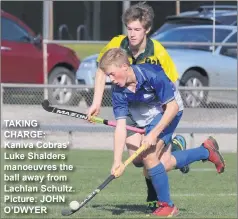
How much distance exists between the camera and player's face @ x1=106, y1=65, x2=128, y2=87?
7773 mm

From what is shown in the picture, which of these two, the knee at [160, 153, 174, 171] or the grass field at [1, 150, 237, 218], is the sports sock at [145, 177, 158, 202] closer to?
the grass field at [1, 150, 237, 218]

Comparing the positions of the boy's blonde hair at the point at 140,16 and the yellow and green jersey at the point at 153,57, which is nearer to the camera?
the boy's blonde hair at the point at 140,16

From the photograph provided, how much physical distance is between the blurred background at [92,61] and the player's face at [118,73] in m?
6.95

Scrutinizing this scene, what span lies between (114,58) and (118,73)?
12 cm

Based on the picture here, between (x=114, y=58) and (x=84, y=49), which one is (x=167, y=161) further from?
(x=84, y=49)

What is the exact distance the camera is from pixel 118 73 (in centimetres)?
779

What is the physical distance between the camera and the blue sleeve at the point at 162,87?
25.9 ft

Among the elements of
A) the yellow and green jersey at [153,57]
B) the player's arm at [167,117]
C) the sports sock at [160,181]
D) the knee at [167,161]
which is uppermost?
the yellow and green jersey at [153,57]

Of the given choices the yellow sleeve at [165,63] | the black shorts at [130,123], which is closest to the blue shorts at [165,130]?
the black shorts at [130,123]

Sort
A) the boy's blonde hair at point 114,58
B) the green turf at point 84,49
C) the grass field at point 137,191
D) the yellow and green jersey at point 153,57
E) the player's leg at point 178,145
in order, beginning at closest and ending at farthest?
the boy's blonde hair at point 114,58, the yellow and green jersey at point 153,57, the grass field at point 137,191, the player's leg at point 178,145, the green turf at point 84,49

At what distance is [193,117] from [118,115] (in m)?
7.35

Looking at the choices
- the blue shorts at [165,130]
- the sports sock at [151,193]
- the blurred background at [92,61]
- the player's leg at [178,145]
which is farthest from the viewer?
the blurred background at [92,61]

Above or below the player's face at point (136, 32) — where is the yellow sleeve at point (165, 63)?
below

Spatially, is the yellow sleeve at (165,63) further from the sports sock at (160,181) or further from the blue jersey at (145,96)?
the sports sock at (160,181)
